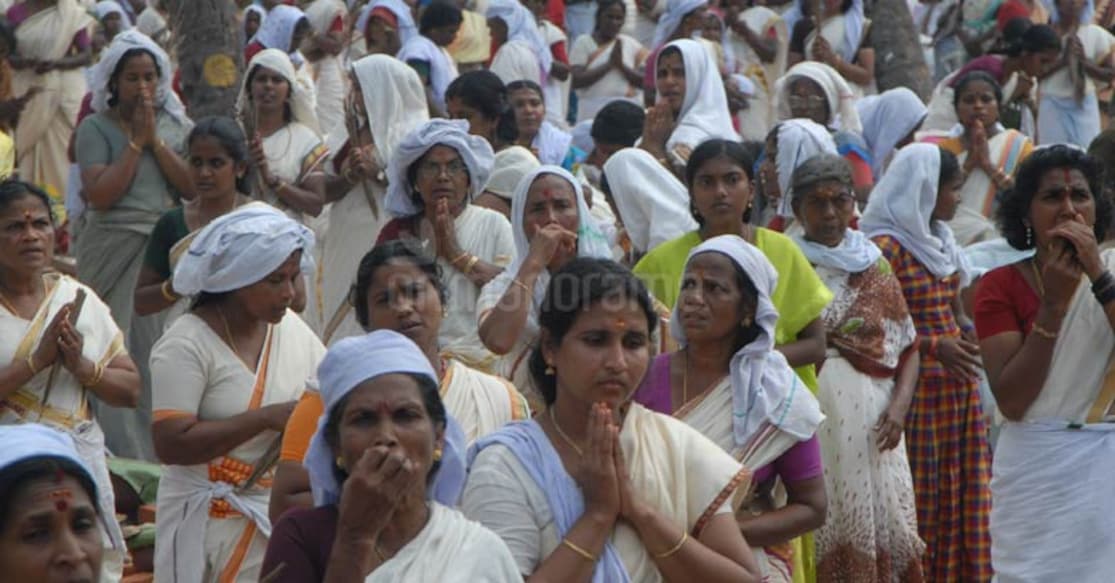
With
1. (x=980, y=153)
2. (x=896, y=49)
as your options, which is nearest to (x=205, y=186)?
(x=980, y=153)

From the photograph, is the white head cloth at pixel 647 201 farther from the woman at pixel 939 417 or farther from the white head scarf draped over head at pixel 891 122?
the white head scarf draped over head at pixel 891 122

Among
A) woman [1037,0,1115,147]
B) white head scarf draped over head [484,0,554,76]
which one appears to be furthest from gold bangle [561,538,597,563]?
white head scarf draped over head [484,0,554,76]

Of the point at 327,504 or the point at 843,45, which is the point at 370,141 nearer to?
the point at 327,504

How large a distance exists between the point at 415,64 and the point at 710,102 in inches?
97.0

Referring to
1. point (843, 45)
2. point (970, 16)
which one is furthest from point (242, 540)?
point (970, 16)

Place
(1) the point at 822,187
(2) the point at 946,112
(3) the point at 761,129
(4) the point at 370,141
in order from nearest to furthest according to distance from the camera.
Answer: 1. (1) the point at 822,187
2. (4) the point at 370,141
3. (2) the point at 946,112
4. (3) the point at 761,129

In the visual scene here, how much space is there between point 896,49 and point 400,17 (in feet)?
14.2

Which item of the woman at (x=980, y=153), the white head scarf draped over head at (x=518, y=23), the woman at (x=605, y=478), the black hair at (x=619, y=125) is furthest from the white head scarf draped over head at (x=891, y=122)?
the woman at (x=605, y=478)

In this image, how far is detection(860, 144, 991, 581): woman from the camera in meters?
8.02

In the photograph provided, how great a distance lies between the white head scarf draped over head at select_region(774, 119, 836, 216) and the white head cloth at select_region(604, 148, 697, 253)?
1.54ft

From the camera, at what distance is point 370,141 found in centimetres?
977

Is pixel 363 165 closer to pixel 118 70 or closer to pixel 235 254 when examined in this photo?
pixel 118 70

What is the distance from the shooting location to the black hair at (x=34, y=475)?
370 centimetres

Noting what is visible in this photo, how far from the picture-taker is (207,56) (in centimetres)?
1207
